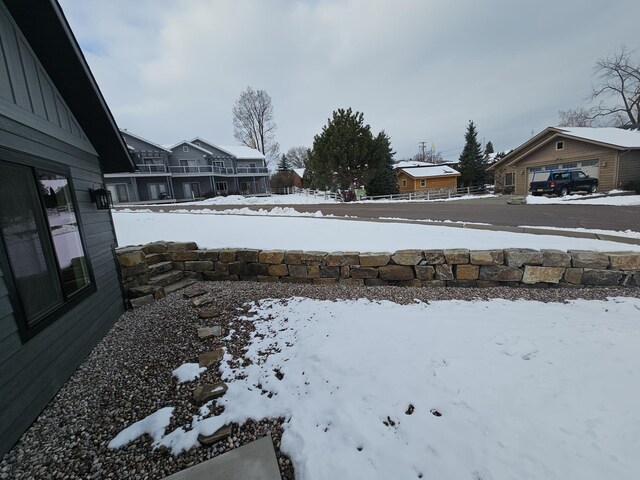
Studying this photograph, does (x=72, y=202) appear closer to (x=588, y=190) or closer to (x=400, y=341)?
(x=400, y=341)

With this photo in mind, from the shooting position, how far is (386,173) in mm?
26672

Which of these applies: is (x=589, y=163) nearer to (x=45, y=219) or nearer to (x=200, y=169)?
(x=45, y=219)

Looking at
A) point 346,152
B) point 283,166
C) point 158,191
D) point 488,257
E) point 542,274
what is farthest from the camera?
point 283,166

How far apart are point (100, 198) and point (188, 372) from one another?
300 cm

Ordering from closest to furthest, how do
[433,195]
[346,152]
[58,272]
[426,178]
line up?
[58,272]
[346,152]
[433,195]
[426,178]

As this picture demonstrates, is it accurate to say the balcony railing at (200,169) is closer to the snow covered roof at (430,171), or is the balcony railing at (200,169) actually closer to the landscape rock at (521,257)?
the snow covered roof at (430,171)

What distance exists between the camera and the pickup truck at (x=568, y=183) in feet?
55.1

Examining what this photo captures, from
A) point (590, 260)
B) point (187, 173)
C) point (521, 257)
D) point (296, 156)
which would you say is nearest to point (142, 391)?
point (521, 257)

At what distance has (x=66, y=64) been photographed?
319 centimetres

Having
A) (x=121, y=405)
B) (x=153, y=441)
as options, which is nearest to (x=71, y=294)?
(x=121, y=405)

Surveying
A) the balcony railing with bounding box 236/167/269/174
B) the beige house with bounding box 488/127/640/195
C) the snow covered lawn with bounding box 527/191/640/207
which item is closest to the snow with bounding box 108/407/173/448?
the snow covered lawn with bounding box 527/191/640/207

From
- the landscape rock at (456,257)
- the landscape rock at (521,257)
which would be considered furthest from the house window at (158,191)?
the landscape rock at (521,257)

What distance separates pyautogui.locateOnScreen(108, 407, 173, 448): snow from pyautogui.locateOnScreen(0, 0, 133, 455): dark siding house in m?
0.71

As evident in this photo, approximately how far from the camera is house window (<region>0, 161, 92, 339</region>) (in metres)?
2.27
